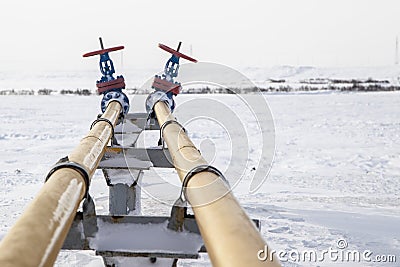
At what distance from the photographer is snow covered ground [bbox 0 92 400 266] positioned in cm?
429

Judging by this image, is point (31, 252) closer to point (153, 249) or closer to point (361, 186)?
point (153, 249)

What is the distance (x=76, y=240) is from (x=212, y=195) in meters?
0.70

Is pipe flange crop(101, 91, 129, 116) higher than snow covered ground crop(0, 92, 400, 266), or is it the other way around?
pipe flange crop(101, 91, 129, 116)

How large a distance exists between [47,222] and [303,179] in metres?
5.62

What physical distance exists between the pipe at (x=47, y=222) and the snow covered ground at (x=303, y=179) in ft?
3.13

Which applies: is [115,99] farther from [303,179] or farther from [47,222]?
[47,222]

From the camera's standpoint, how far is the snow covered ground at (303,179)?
4.29 meters

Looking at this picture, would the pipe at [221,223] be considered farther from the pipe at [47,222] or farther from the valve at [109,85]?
the valve at [109,85]

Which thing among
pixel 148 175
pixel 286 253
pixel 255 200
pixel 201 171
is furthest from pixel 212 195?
pixel 148 175

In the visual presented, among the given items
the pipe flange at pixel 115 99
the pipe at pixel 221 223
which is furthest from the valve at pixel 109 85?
the pipe at pixel 221 223

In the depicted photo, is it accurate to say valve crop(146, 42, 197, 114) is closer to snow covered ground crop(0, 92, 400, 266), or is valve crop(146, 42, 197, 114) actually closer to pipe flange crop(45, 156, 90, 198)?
snow covered ground crop(0, 92, 400, 266)

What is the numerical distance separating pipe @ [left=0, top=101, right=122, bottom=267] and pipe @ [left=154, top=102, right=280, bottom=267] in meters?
0.37

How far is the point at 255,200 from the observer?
5559 mm

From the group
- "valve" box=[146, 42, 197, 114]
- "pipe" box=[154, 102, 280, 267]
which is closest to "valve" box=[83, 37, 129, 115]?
"valve" box=[146, 42, 197, 114]
